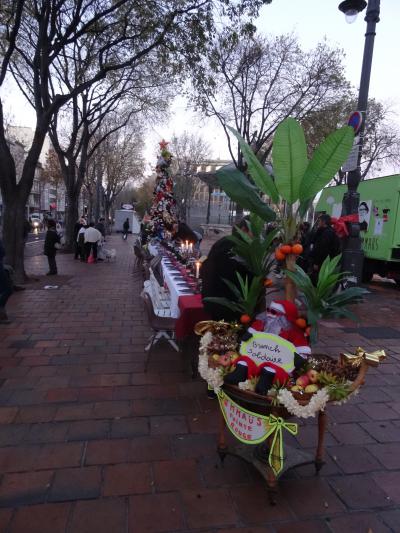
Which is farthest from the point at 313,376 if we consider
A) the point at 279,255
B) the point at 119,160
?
the point at 119,160

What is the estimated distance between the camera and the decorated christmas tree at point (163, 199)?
1095 centimetres

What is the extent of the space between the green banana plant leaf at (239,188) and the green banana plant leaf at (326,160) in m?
0.26

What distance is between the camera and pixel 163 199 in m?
11.0

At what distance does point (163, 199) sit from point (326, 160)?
29.8 feet

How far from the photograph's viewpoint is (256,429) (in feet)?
7.86

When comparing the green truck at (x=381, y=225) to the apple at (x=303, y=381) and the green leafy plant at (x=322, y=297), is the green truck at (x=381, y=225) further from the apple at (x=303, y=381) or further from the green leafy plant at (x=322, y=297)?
the apple at (x=303, y=381)

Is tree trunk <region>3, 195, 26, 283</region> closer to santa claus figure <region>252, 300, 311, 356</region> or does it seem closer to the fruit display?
the fruit display

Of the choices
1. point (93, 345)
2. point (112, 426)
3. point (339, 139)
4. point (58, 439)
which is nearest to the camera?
point (339, 139)

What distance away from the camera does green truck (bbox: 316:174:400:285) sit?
10492mm

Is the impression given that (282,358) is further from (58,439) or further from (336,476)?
(58,439)

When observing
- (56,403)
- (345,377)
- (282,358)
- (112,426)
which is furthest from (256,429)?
(56,403)

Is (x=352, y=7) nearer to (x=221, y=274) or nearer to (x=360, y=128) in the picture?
(x=360, y=128)

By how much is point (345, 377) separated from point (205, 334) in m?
1.02

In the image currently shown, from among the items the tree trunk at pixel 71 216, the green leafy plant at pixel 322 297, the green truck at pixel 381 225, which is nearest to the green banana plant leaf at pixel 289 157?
the green leafy plant at pixel 322 297
